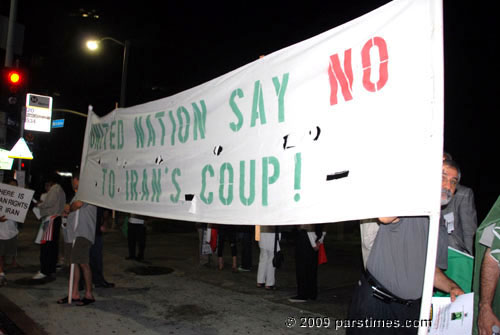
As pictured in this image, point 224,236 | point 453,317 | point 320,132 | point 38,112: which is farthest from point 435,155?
point 38,112

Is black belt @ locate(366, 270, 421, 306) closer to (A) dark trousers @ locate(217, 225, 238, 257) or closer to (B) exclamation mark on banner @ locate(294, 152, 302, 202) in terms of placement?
(B) exclamation mark on banner @ locate(294, 152, 302, 202)

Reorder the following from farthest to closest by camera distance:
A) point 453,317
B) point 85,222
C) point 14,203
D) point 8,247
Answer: point 8,247
point 14,203
point 85,222
point 453,317

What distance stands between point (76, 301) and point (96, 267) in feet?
3.76

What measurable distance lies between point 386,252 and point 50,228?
6588 millimetres

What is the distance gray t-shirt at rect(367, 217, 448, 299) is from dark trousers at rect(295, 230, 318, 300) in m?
3.88

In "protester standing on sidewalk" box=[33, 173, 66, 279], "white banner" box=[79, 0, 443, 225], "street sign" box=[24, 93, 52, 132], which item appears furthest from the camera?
"street sign" box=[24, 93, 52, 132]

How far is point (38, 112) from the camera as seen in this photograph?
597 inches

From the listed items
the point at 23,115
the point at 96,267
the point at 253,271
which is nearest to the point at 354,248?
the point at 253,271

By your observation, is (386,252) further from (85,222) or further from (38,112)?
(38,112)

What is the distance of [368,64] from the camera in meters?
2.25

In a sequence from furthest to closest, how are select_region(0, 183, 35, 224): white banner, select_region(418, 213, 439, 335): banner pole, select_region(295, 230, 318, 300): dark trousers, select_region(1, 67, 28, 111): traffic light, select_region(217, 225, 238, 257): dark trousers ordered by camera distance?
select_region(1, 67, 28, 111): traffic light, select_region(217, 225, 238, 257): dark trousers, select_region(0, 183, 35, 224): white banner, select_region(295, 230, 318, 300): dark trousers, select_region(418, 213, 439, 335): banner pole

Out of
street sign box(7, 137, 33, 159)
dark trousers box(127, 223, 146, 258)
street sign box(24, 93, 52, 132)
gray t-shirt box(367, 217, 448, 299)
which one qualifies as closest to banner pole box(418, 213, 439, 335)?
gray t-shirt box(367, 217, 448, 299)

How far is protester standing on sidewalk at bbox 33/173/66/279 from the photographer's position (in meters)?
7.39

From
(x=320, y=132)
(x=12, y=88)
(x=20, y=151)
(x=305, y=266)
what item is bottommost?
(x=305, y=266)
